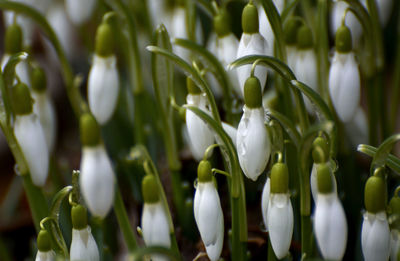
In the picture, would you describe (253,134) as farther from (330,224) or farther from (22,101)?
(22,101)

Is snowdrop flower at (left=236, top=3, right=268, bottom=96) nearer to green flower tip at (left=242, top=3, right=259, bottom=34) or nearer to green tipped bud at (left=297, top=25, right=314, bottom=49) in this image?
green flower tip at (left=242, top=3, right=259, bottom=34)

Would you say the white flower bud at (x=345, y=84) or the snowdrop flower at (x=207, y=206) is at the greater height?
the white flower bud at (x=345, y=84)

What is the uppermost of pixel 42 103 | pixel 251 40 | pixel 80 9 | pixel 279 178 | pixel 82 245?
pixel 80 9

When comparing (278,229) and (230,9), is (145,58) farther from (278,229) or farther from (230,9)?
(278,229)

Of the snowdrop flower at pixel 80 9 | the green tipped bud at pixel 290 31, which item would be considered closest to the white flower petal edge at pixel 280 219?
the green tipped bud at pixel 290 31

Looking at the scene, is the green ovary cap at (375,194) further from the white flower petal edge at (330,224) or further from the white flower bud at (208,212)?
the white flower bud at (208,212)

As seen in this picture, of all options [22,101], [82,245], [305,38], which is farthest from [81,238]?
[305,38]
